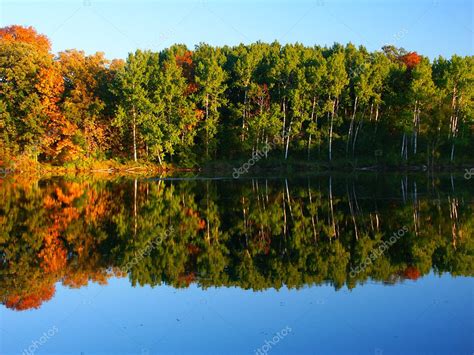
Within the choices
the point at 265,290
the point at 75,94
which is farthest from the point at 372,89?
the point at 265,290

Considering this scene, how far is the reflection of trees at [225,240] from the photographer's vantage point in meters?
13.9

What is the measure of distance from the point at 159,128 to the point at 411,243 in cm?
4341

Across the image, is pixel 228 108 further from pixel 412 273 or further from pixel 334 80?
pixel 412 273

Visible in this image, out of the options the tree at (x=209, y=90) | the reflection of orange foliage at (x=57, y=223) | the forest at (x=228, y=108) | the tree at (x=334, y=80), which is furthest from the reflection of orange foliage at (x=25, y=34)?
the reflection of orange foliage at (x=57, y=223)

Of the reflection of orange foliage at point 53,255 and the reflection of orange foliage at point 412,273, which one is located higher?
the reflection of orange foliage at point 53,255

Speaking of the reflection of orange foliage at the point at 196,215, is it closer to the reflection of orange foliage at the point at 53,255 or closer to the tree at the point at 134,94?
the reflection of orange foliage at the point at 53,255

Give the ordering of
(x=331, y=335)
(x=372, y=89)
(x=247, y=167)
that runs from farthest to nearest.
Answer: (x=372, y=89) < (x=247, y=167) < (x=331, y=335)

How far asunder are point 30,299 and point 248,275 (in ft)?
15.9

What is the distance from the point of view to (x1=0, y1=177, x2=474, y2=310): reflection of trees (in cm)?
1389

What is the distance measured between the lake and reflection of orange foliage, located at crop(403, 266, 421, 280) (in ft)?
0.08

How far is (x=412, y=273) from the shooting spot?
14.0m

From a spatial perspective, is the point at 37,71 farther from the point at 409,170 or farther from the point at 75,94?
the point at 409,170

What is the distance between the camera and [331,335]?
398 inches

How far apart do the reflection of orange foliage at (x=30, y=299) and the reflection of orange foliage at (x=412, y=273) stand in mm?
7903
